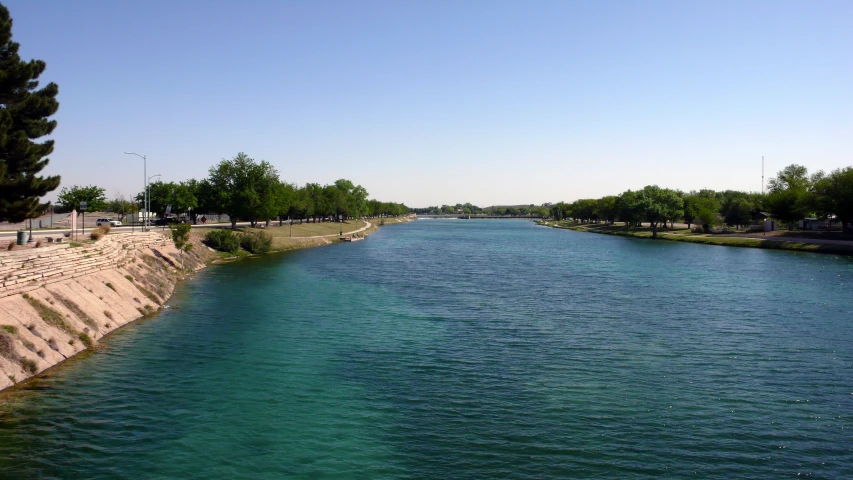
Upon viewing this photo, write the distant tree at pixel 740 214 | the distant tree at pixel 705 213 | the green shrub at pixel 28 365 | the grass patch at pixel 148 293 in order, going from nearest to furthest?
the green shrub at pixel 28 365 < the grass patch at pixel 148 293 < the distant tree at pixel 705 213 < the distant tree at pixel 740 214

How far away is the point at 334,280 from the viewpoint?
59312 millimetres

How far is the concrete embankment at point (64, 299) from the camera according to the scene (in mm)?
25156

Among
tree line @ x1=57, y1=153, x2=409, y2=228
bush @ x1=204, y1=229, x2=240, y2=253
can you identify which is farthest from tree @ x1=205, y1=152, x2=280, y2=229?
bush @ x1=204, y1=229, x2=240, y2=253

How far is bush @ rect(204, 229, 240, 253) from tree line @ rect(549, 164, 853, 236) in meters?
96.3

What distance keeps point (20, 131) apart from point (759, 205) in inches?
6049

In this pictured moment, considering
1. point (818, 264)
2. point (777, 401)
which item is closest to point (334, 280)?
point (777, 401)

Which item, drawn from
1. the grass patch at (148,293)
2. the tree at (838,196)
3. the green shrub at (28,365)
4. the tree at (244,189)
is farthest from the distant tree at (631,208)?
the green shrub at (28,365)

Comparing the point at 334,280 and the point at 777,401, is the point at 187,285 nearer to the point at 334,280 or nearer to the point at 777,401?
the point at 334,280

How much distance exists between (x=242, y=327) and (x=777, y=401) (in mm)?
28616

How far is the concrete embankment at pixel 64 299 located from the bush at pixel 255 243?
39.1m

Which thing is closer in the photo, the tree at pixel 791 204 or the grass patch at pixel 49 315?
the grass patch at pixel 49 315

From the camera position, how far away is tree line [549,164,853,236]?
96500 mm

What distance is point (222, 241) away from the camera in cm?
8038

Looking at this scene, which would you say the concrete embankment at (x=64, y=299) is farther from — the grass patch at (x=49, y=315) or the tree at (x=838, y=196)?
the tree at (x=838, y=196)
